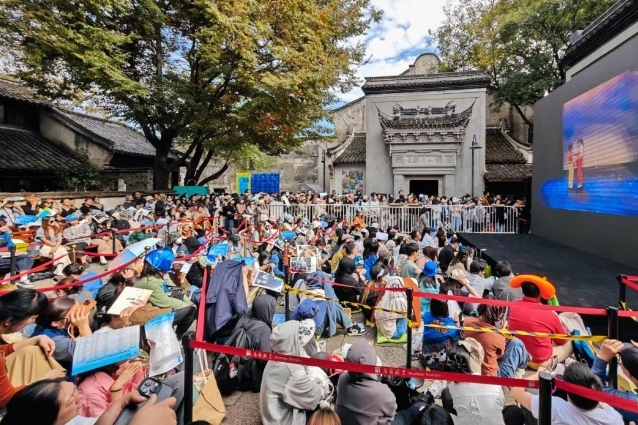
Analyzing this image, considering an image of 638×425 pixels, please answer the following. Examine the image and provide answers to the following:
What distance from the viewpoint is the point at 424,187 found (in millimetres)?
20172

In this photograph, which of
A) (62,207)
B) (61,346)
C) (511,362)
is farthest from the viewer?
(62,207)

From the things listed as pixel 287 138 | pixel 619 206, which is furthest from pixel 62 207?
pixel 619 206

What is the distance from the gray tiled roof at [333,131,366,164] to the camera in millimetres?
20634

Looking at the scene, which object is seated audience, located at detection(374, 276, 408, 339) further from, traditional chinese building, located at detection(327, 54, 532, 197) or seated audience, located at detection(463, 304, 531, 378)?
traditional chinese building, located at detection(327, 54, 532, 197)

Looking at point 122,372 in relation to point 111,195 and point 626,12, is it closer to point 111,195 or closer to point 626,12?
point 626,12

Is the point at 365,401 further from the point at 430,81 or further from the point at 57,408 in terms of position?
the point at 430,81

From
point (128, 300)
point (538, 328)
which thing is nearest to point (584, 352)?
point (538, 328)

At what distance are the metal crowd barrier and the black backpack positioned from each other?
9862 millimetres

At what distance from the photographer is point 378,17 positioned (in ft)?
60.1

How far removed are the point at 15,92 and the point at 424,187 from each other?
2174 centimetres

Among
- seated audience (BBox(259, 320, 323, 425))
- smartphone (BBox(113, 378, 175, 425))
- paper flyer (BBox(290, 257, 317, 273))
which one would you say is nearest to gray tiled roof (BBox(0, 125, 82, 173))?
paper flyer (BBox(290, 257, 317, 273))

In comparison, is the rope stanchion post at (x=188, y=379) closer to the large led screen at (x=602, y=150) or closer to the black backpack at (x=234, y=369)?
the black backpack at (x=234, y=369)

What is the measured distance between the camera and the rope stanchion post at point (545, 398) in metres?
1.74

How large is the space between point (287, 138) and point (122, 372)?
14057 millimetres
